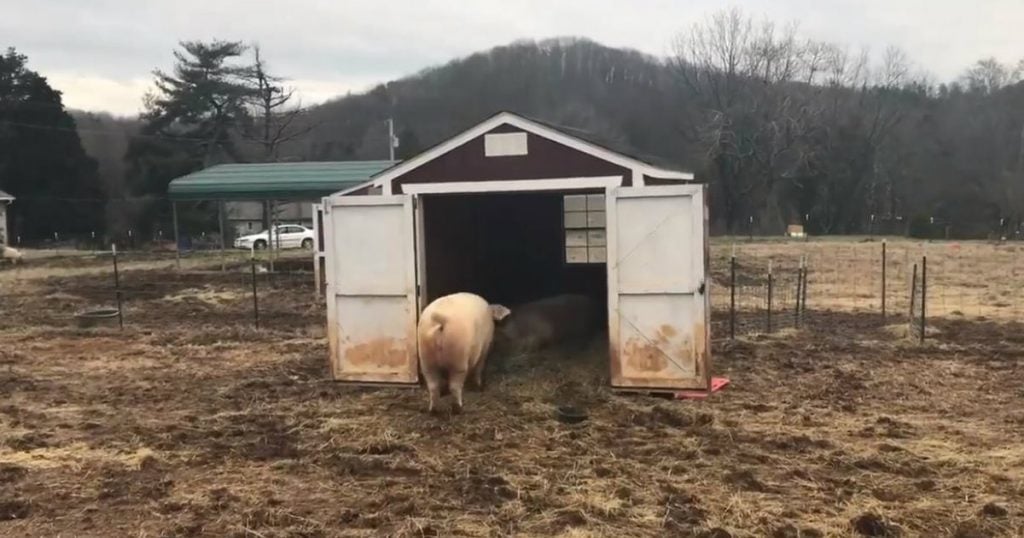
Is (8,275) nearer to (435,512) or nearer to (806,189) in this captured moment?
(435,512)

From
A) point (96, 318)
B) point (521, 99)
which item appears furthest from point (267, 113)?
point (96, 318)

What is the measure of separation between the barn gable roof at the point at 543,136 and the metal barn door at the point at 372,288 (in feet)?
1.20

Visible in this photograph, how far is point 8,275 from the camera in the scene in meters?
22.2

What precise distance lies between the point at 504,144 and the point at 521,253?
374cm

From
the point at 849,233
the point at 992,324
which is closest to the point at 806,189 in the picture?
the point at 849,233

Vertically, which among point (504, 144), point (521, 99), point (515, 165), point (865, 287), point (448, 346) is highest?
point (521, 99)

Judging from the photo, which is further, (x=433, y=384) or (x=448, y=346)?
(x=433, y=384)

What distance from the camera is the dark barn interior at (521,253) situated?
1101cm

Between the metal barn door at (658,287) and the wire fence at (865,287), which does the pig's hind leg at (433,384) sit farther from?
the wire fence at (865,287)

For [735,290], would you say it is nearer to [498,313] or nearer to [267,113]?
[498,313]

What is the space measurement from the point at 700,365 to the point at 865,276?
1363 centimetres

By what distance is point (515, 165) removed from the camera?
8.23m

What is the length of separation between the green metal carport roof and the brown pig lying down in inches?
452

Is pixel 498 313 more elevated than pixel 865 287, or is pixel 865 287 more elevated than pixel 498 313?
pixel 498 313
